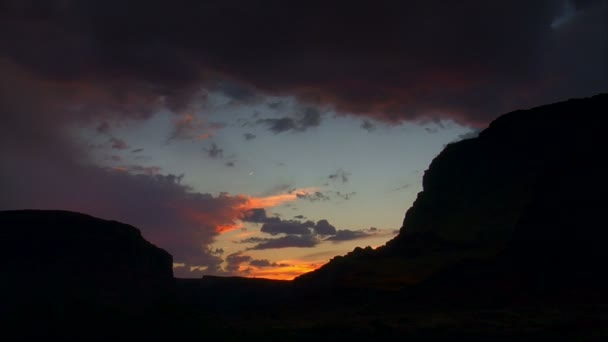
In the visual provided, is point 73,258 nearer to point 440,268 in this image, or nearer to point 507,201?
point 440,268

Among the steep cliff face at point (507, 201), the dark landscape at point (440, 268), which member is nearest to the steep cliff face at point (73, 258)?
the dark landscape at point (440, 268)

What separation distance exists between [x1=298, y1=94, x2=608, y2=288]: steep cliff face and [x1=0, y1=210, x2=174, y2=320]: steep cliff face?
53.6 metres

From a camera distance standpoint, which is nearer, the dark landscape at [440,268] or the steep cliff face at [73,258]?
the dark landscape at [440,268]

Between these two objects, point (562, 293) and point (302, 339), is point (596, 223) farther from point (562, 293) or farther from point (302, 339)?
point (302, 339)

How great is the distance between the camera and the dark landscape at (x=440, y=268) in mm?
57156

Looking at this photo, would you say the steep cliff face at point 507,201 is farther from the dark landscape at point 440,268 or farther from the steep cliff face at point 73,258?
the steep cliff face at point 73,258

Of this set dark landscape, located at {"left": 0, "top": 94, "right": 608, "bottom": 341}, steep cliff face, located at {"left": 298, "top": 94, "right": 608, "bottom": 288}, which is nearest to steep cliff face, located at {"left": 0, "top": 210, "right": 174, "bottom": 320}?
dark landscape, located at {"left": 0, "top": 94, "right": 608, "bottom": 341}

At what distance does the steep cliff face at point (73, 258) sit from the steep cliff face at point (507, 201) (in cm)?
5362

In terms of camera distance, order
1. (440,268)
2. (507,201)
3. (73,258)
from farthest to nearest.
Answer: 1. (73,258)
2. (507,201)
3. (440,268)

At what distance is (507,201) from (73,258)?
11505cm

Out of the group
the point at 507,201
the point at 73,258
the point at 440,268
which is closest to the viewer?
the point at 440,268

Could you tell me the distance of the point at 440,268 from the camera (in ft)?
377

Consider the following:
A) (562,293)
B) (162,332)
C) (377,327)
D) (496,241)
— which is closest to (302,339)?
(377,327)

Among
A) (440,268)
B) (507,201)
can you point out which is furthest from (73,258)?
(507,201)
